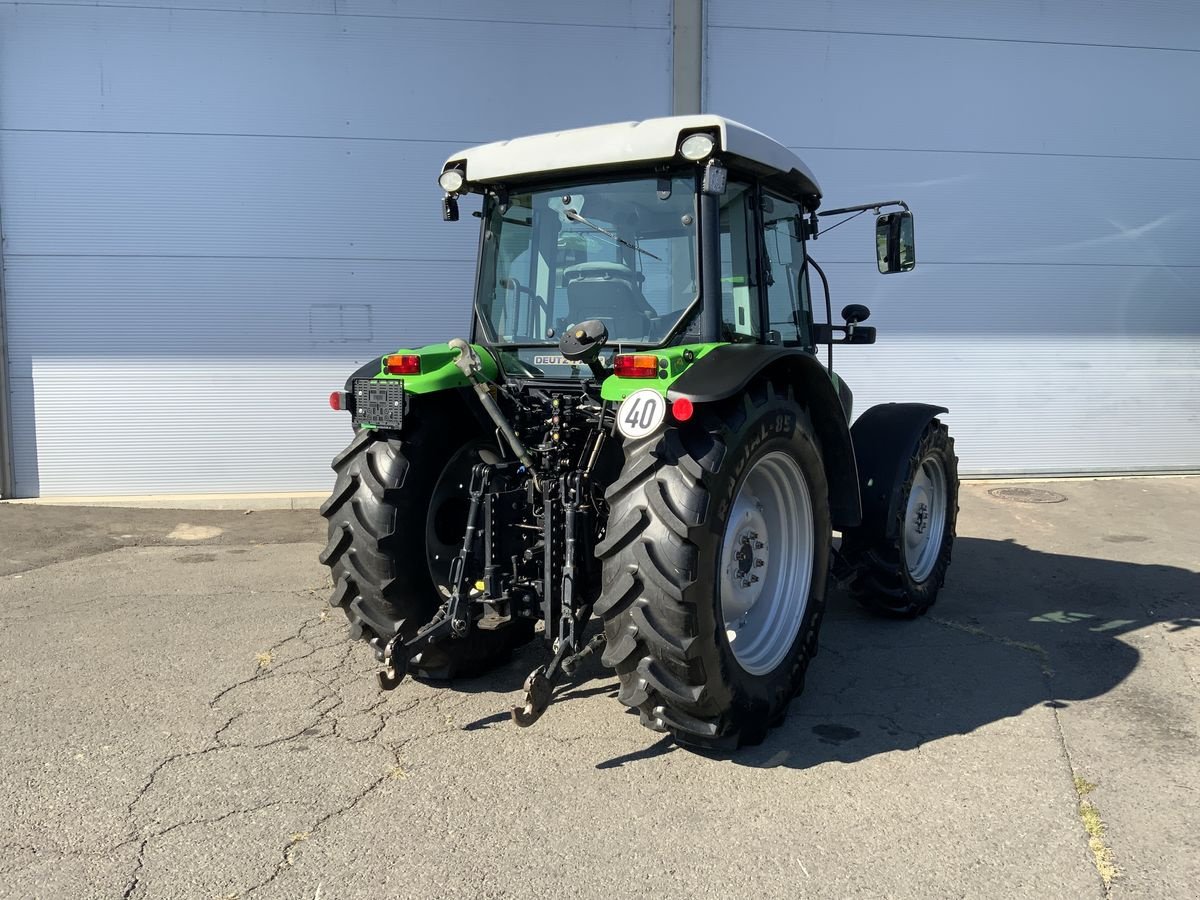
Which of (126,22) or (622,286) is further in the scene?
(126,22)

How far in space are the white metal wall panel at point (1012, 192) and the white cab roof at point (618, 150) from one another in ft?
17.8

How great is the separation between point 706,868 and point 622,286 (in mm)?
2231

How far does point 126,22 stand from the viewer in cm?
799

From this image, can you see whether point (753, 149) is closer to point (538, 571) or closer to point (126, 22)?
point (538, 571)

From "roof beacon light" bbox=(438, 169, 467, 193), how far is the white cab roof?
0.05m

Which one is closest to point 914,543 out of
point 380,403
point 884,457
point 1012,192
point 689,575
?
point 884,457

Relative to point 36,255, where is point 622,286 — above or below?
below

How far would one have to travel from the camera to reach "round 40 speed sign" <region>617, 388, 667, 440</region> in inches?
113

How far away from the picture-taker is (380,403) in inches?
143

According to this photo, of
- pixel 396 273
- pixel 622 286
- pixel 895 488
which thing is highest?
pixel 396 273

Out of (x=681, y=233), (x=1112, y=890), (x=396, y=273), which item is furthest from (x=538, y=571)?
(x=396, y=273)

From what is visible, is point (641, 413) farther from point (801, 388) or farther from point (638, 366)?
point (801, 388)

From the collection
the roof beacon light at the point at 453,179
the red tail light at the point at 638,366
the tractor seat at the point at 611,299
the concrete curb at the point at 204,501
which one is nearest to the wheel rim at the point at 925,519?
the tractor seat at the point at 611,299

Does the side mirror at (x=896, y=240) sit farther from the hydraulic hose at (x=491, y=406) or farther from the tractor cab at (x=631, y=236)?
the hydraulic hose at (x=491, y=406)
